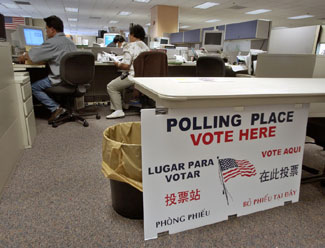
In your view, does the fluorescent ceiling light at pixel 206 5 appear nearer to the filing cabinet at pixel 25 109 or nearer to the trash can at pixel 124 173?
the filing cabinet at pixel 25 109

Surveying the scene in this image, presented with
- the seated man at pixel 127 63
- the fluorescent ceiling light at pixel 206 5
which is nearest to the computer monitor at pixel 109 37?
the seated man at pixel 127 63

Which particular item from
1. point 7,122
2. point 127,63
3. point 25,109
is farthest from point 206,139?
point 127,63

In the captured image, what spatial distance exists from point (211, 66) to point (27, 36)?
8.80ft

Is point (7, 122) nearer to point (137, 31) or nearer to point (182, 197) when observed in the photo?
point (182, 197)

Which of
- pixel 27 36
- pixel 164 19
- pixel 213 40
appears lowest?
pixel 27 36

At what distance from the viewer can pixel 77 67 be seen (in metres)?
2.49

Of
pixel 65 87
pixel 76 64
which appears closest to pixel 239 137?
pixel 76 64

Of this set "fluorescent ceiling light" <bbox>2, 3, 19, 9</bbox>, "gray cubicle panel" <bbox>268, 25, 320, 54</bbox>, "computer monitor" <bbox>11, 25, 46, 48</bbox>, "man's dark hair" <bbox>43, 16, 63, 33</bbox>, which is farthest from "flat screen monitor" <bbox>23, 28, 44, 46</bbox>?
"fluorescent ceiling light" <bbox>2, 3, 19, 9</bbox>

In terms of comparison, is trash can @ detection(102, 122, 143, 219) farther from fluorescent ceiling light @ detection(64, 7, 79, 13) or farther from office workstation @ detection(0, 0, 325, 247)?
fluorescent ceiling light @ detection(64, 7, 79, 13)

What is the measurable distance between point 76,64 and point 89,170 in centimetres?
129

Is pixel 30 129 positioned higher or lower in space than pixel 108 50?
lower

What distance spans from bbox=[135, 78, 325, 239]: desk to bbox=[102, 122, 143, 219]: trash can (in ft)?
0.37

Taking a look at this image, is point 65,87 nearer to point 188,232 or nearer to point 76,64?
point 76,64

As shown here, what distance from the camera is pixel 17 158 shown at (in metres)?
1.76
